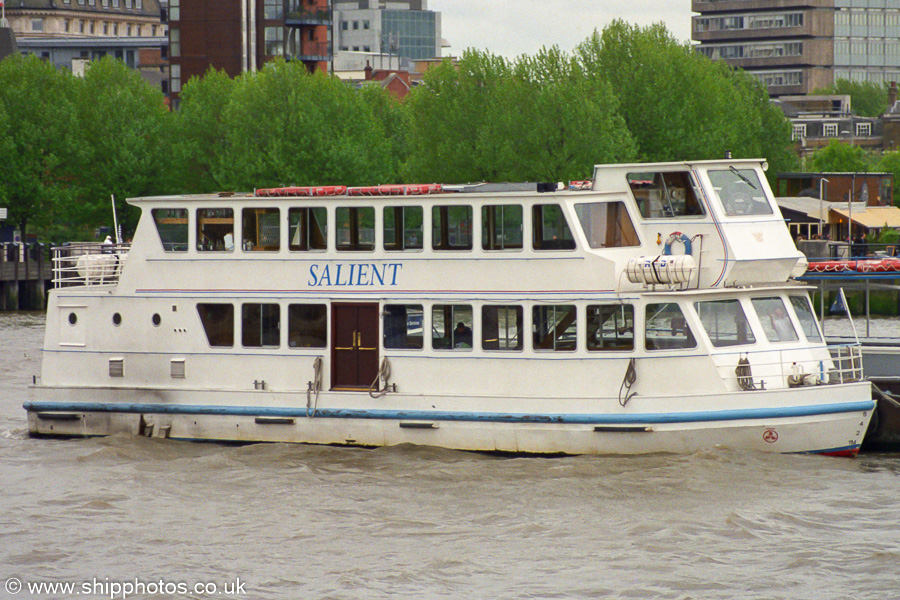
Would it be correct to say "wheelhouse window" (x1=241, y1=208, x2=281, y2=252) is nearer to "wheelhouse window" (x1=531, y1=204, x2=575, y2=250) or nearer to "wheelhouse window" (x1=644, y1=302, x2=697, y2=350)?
"wheelhouse window" (x1=531, y1=204, x2=575, y2=250)

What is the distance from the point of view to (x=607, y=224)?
850 inches

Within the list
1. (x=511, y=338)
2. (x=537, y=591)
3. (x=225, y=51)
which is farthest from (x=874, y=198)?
(x=537, y=591)

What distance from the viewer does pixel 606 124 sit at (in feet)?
170

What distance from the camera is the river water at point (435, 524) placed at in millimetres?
15898

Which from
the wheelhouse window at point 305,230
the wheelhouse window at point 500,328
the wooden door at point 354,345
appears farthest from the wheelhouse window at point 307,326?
the wheelhouse window at point 500,328

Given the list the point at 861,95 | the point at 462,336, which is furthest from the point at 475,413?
the point at 861,95

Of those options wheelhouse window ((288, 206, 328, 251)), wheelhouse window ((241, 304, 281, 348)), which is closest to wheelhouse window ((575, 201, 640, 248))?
wheelhouse window ((288, 206, 328, 251))

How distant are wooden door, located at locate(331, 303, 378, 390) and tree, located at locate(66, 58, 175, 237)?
4393 cm

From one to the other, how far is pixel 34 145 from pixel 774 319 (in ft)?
160

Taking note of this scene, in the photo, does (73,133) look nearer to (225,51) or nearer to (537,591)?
(225,51)

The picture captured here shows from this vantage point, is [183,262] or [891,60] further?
[891,60]

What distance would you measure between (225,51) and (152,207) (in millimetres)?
65931

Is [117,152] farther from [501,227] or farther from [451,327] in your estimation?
[501,227]

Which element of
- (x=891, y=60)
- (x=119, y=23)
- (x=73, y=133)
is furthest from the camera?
(x=891, y=60)
